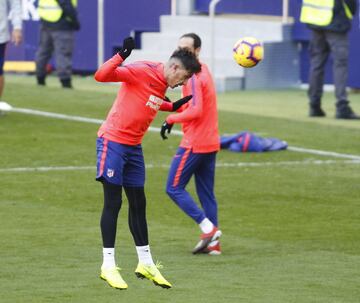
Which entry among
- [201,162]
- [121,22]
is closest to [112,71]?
[201,162]

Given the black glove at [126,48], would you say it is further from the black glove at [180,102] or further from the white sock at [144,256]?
the white sock at [144,256]

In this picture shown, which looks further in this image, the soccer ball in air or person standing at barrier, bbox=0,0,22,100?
person standing at barrier, bbox=0,0,22,100

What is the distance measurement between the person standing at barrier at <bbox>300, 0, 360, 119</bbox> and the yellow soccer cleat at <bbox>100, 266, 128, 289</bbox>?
35.8 ft

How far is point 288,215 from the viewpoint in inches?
504

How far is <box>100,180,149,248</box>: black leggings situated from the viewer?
9.44 m

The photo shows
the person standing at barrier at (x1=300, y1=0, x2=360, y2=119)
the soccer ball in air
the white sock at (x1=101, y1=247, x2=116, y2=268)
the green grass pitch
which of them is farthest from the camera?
the person standing at barrier at (x1=300, y1=0, x2=360, y2=119)

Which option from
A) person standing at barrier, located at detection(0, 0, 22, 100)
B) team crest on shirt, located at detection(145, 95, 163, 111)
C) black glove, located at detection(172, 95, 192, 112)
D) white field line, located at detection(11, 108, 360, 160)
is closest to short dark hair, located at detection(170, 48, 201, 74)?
team crest on shirt, located at detection(145, 95, 163, 111)

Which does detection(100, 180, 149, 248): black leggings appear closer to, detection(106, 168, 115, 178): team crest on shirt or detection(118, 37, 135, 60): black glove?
detection(106, 168, 115, 178): team crest on shirt

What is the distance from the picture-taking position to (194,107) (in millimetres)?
10914

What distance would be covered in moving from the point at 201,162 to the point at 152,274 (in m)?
2.16

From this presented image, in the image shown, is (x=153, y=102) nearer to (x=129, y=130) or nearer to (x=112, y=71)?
(x=129, y=130)

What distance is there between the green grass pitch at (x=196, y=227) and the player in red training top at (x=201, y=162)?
26cm

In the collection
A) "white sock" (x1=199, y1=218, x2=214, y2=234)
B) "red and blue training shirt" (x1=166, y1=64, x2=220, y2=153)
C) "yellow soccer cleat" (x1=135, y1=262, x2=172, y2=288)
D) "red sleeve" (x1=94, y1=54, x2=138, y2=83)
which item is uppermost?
"red sleeve" (x1=94, y1=54, x2=138, y2=83)

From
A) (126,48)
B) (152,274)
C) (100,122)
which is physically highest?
(126,48)
